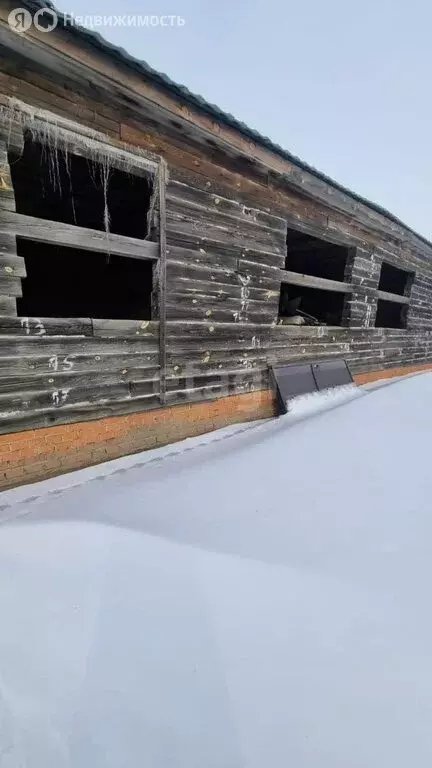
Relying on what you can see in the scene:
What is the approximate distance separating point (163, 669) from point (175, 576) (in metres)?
0.52

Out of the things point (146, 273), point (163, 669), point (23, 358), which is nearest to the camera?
point (163, 669)

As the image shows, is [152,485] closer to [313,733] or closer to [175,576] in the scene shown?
[175,576]

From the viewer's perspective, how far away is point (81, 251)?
611cm

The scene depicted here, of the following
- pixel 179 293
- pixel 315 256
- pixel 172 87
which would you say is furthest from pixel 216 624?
pixel 315 256

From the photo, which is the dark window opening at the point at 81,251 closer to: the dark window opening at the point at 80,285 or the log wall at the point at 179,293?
the dark window opening at the point at 80,285

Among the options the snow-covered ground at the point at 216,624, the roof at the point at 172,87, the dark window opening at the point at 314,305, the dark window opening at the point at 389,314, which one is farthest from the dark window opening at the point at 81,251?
the dark window opening at the point at 389,314

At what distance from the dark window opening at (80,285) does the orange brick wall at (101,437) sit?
1922mm

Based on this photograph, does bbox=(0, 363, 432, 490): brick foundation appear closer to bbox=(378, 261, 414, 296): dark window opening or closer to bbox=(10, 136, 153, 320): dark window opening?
bbox=(10, 136, 153, 320): dark window opening

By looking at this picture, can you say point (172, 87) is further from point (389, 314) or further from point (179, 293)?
point (389, 314)

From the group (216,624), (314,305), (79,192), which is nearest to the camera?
(216,624)

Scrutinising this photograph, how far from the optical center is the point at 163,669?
67.9 inches

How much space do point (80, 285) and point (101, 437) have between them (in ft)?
12.5

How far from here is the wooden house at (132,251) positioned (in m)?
3.10

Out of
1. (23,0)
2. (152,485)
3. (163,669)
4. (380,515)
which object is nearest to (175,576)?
(163,669)
